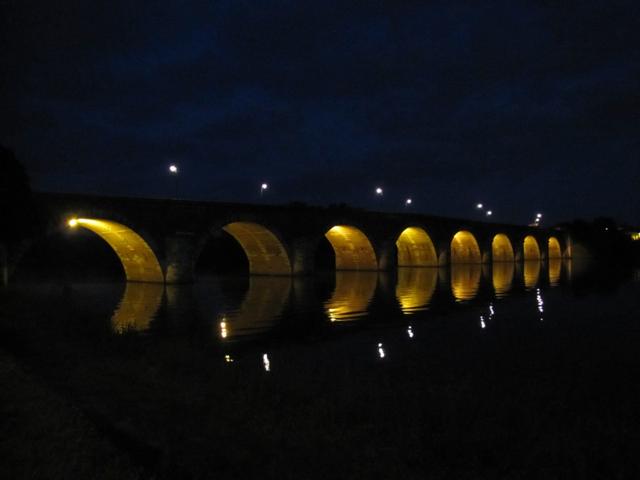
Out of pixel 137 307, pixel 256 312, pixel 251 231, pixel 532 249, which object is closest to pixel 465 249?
pixel 532 249

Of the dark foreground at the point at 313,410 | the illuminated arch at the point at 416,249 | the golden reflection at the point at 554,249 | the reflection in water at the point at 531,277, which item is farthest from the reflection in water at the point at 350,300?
the golden reflection at the point at 554,249

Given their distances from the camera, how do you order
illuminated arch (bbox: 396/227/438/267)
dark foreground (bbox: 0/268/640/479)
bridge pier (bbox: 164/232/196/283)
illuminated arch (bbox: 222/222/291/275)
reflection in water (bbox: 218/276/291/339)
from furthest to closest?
1. illuminated arch (bbox: 396/227/438/267)
2. illuminated arch (bbox: 222/222/291/275)
3. bridge pier (bbox: 164/232/196/283)
4. reflection in water (bbox: 218/276/291/339)
5. dark foreground (bbox: 0/268/640/479)

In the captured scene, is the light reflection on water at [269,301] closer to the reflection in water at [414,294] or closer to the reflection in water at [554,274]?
the reflection in water at [414,294]

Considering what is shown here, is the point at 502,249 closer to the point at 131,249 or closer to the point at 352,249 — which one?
the point at 352,249

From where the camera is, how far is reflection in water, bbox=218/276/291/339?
1764 centimetres

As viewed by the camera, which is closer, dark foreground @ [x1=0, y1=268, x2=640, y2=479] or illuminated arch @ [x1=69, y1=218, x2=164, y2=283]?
dark foreground @ [x1=0, y1=268, x2=640, y2=479]

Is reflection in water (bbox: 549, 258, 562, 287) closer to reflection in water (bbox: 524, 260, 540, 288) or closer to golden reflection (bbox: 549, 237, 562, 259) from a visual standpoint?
golden reflection (bbox: 549, 237, 562, 259)

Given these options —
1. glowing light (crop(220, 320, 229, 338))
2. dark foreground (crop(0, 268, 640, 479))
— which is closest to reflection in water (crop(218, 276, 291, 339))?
glowing light (crop(220, 320, 229, 338))

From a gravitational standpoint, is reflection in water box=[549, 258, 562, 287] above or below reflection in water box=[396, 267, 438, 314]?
above

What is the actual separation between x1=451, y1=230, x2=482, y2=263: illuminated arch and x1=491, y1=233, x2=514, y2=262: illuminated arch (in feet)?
27.0

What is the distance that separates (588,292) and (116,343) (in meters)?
27.5

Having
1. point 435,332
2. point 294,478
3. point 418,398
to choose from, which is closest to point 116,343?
point 418,398

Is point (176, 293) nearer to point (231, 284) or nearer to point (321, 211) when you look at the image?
point (231, 284)

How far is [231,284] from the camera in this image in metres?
35.4
